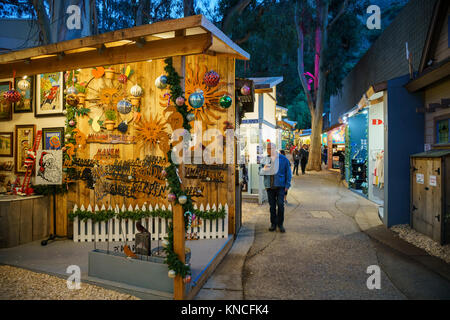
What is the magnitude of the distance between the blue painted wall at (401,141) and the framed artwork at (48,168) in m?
7.25

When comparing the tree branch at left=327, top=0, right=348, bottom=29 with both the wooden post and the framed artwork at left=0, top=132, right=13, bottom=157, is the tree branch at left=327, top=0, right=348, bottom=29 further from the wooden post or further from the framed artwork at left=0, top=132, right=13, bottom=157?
the wooden post

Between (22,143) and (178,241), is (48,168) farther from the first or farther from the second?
(178,241)

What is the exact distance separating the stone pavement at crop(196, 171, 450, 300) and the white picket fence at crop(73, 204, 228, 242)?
547 mm

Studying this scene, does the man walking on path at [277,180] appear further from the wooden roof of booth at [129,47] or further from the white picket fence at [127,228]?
the wooden roof of booth at [129,47]

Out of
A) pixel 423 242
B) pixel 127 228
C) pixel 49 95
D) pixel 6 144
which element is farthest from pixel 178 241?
pixel 6 144

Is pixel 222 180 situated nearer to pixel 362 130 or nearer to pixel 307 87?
pixel 362 130

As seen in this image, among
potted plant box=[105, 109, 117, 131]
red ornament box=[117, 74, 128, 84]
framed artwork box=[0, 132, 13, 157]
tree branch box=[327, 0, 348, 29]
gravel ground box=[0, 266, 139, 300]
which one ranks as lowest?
gravel ground box=[0, 266, 139, 300]

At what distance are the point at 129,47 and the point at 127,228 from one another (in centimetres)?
344

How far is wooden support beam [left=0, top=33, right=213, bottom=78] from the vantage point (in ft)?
11.1

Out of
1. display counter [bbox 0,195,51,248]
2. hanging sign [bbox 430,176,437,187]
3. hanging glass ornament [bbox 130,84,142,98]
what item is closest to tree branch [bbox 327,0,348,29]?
hanging sign [bbox 430,176,437,187]

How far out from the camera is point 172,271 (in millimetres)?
3166
